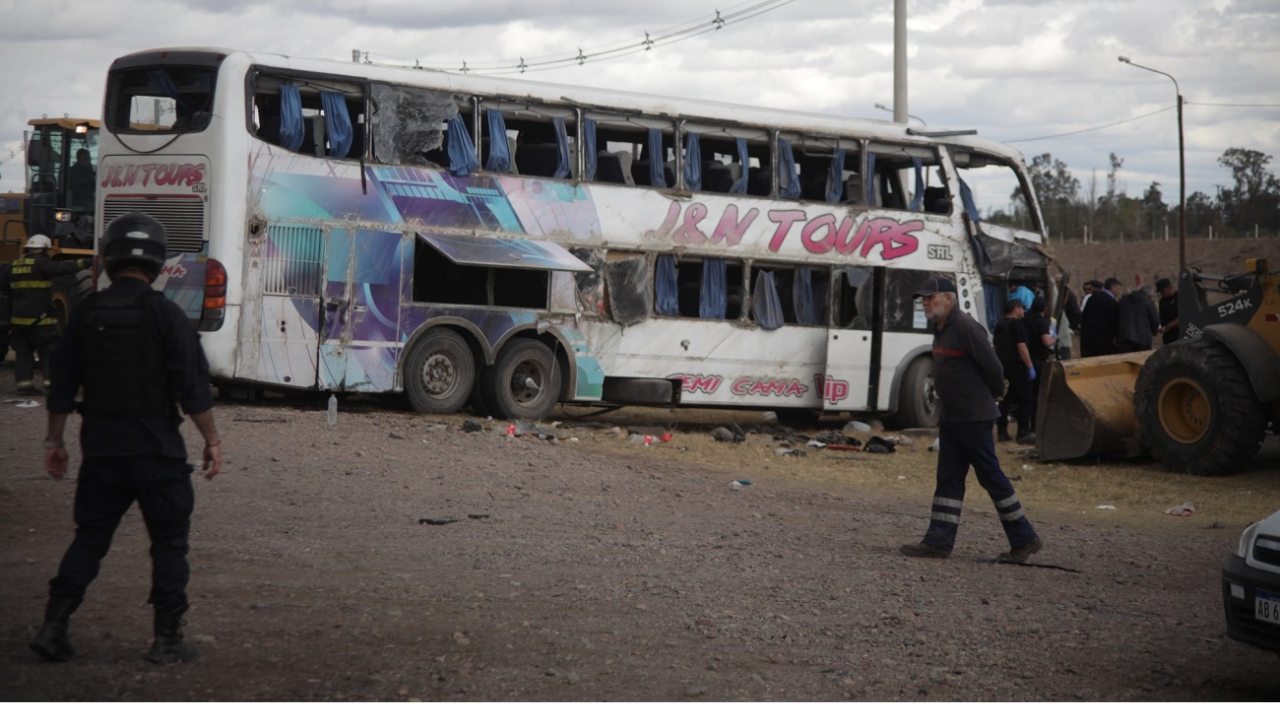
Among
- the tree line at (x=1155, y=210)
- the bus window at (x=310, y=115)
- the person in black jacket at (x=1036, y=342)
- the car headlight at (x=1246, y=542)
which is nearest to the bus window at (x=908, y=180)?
the person in black jacket at (x=1036, y=342)

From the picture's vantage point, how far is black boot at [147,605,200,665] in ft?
18.1

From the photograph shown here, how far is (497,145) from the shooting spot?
16.2m

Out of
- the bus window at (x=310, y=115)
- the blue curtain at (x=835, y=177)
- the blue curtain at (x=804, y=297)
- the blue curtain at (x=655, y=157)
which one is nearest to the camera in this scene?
the bus window at (x=310, y=115)

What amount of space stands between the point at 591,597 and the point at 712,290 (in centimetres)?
1059

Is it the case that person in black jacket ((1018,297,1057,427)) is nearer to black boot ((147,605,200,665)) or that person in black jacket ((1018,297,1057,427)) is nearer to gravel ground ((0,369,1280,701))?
gravel ground ((0,369,1280,701))

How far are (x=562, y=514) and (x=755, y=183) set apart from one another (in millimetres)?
8718

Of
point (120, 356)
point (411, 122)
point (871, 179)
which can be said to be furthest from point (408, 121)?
point (120, 356)

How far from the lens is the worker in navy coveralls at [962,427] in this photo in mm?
9016

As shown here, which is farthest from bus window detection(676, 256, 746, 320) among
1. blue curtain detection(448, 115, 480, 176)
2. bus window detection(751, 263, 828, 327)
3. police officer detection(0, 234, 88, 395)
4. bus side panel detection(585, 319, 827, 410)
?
police officer detection(0, 234, 88, 395)

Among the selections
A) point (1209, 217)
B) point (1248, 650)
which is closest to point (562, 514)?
point (1248, 650)

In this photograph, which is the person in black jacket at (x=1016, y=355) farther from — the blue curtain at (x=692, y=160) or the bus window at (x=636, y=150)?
the bus window at (x=636, y=150)

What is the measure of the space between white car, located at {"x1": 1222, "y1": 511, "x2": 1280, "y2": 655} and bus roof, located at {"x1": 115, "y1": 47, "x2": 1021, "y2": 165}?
37.3 feet

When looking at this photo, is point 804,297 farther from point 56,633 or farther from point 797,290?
point 56,633

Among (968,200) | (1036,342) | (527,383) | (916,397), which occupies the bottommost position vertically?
(916,397)
